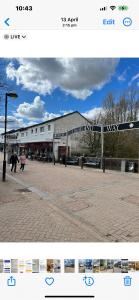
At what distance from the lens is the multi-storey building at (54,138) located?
30.0 metres

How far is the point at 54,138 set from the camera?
29906mm

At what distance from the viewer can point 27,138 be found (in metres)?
40.0

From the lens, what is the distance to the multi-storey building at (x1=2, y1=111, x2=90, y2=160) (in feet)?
98.4

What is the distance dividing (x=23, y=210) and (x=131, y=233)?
116 inches
